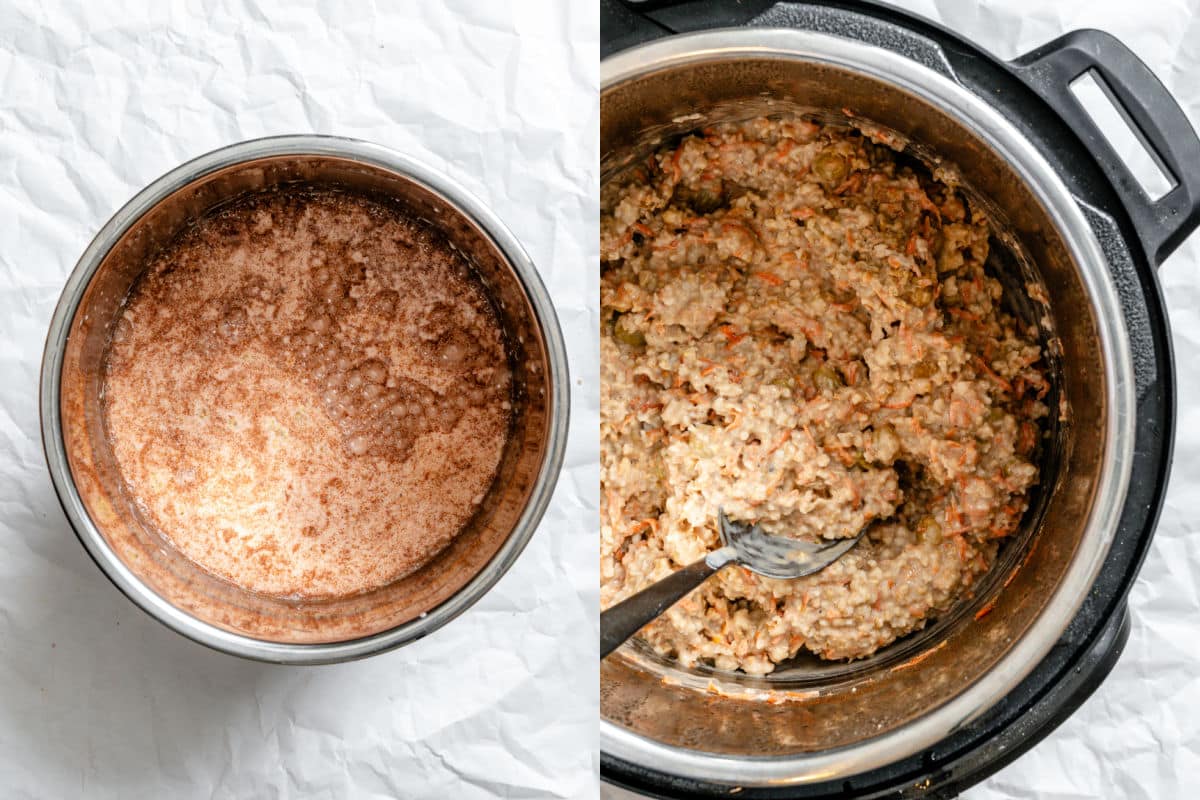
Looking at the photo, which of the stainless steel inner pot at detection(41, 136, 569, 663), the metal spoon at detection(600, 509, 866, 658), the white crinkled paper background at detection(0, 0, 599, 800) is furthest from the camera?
the metal spoon at detection(600, 509, 866, 658)

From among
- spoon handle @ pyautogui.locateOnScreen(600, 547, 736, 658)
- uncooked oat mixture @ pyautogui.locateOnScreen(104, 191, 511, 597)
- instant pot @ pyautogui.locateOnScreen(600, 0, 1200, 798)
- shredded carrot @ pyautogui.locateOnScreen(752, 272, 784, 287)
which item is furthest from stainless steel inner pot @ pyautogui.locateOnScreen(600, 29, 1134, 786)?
uncooked oat mixture @ pyautogui.locateOnScreen(104, 191, 511, 597)

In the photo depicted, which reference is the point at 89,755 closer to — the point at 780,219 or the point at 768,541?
the point at 768,541

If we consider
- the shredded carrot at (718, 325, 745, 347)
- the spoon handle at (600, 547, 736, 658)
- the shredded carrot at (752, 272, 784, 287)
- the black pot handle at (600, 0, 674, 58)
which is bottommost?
the spoon handle at (600, 547, 736, 658)

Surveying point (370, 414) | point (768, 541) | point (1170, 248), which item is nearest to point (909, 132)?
point (1170, 248)

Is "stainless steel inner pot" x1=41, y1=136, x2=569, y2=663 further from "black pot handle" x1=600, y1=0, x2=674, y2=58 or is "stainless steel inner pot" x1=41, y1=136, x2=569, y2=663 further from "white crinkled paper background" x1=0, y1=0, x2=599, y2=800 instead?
"black pot handle" x1=600, y1=0, x2=674, y2=58

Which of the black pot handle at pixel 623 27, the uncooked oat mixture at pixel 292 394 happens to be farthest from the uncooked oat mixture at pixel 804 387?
the uncooked oat mixture at pixel 292 394

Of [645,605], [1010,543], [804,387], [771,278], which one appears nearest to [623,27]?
[771,278]

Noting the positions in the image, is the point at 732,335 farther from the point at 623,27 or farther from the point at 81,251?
the point at 81,251
